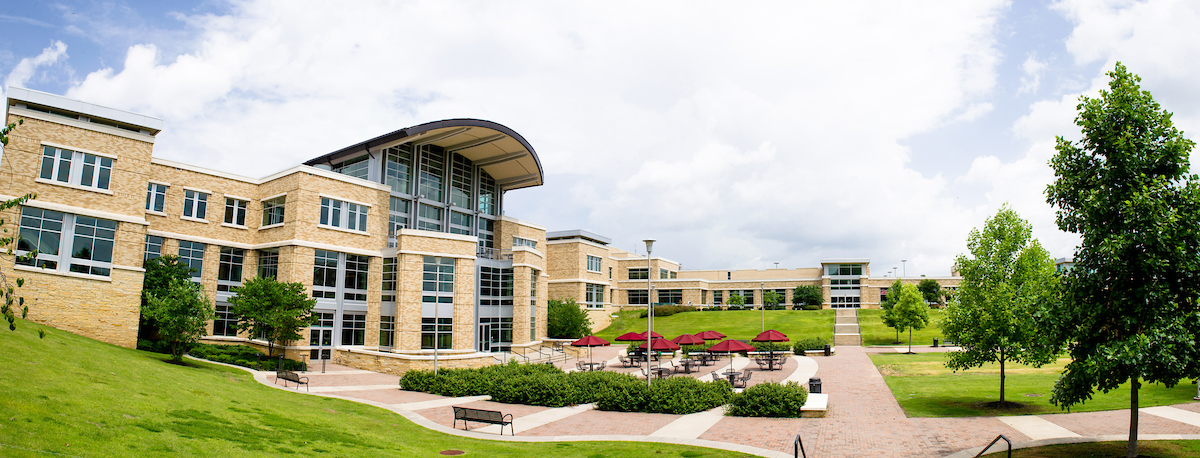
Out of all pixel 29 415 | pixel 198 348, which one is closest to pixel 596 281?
pixel 198 348

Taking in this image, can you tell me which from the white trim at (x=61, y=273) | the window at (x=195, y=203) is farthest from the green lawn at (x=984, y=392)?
the window at (x=195, y=203)

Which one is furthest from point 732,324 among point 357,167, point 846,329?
point 357,167

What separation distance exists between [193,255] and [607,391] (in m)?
27.7

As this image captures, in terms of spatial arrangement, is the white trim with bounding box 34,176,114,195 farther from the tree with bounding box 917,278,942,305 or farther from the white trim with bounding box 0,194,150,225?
the tree with bounding box 917,278,942,305

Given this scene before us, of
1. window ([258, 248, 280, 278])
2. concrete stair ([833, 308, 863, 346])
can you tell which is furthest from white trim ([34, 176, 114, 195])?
concrete stair ([833, 308, 863, 346])

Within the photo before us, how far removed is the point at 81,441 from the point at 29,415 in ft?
4.48

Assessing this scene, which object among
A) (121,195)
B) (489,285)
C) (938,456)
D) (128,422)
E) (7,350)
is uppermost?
(121,195)

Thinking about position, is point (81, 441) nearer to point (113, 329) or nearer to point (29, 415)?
point (29, 415)

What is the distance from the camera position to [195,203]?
36.5 m

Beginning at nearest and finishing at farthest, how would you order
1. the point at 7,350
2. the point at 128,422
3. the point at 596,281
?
the point at 128,422 → the point at 7,350 → the point at 596,281

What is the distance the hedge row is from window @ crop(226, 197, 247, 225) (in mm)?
19392

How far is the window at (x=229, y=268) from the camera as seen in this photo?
37406 millimetres

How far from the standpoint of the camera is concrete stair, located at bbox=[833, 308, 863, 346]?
5012 centimetres

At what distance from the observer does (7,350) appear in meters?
15.0
